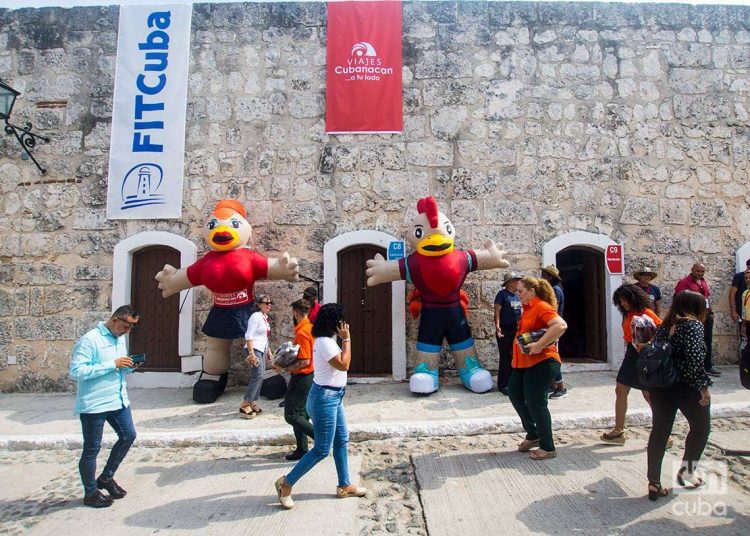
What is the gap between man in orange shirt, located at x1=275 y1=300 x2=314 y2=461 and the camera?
4.32m

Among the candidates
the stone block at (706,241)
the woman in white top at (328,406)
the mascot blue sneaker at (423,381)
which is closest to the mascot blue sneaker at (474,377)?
the mascot blue sneaker at (423,381)

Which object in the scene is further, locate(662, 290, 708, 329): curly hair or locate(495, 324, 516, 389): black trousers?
locate(495, 324, 516, 389): black trousers

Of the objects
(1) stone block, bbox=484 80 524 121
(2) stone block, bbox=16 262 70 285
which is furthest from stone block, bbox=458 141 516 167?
(2) stone block, bbox=16 262 70 285

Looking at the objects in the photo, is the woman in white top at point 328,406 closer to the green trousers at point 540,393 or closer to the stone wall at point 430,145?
the green trousers at point 540,393

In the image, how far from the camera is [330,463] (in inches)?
171

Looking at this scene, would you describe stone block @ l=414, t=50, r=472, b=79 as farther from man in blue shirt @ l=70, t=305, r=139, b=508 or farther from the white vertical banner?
man in blue shirt @ l=70, t=305, r=139, b=508

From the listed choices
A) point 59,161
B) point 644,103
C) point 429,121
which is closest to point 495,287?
point 429,121

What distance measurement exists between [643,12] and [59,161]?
9.14 meters

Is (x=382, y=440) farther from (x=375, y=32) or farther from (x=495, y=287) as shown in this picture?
(x=375, y=32)

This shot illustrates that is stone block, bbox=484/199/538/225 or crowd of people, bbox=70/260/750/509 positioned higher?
stone block, bbox=484/199/538/225

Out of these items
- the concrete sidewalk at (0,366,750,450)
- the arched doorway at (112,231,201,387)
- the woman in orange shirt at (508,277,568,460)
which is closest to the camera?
the woman in orange shirt at (508,277,568,460)

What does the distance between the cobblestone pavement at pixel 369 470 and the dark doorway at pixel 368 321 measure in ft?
7.95

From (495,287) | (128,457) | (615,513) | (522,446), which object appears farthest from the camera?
(495,287)

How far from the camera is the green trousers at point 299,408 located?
4.33 meters
